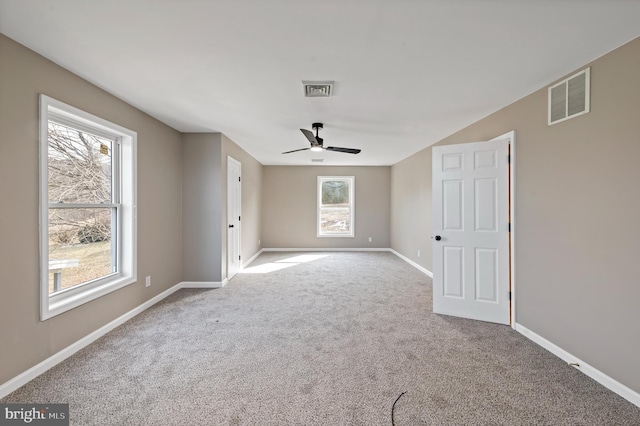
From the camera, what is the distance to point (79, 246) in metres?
2.68

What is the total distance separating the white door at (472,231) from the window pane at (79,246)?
383 cm

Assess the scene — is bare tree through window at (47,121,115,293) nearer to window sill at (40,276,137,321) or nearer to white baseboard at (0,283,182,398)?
window sill at (40,276,137,321)

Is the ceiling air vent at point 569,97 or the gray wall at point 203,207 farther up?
the ceiling air vent at point 569,97

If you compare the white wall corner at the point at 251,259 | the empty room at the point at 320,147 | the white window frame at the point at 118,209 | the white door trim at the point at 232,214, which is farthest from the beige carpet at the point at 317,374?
the white wall corner at the point at 251,259

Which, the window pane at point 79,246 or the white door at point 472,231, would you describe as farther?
the white door at point 472,231

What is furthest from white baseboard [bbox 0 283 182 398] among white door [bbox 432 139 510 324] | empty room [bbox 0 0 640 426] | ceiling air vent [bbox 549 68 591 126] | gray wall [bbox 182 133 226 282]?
ceiling air vent [bbox 549 68 591 126]

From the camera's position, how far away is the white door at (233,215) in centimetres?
474

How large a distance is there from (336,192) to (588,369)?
6.30 meters

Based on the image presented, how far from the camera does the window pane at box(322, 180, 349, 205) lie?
7.96 metres

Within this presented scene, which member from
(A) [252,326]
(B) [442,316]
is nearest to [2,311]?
(A) [252,326]

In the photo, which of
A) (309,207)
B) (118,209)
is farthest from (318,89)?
(309,207)

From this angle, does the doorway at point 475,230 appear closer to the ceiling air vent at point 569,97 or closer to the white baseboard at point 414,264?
the ceiling air vent at point 569,97

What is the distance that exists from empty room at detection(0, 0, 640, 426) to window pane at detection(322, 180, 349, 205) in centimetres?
399

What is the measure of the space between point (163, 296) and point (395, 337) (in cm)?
319
